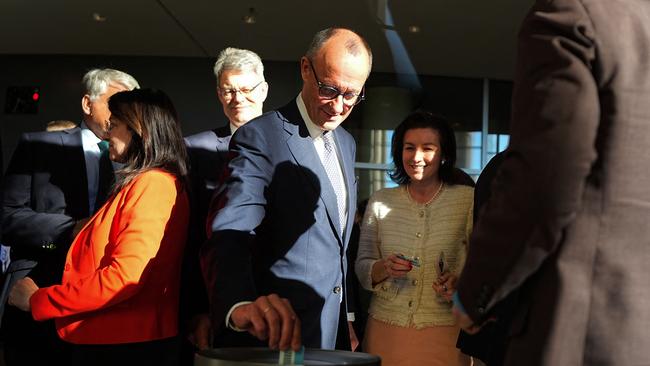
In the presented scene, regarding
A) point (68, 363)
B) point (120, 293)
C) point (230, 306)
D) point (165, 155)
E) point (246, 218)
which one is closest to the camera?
point (230, 306)

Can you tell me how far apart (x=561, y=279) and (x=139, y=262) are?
1.39 metres

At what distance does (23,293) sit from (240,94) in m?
1.28

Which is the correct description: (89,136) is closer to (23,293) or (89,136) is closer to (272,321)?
(23,293)

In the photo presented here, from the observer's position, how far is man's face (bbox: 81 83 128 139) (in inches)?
145

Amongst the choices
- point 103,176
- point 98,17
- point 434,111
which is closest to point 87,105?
point 103,176

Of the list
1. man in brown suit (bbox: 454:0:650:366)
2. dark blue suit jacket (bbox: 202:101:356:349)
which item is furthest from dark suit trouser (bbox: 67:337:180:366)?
man in brown suit (bbox: 454:0:650:366)

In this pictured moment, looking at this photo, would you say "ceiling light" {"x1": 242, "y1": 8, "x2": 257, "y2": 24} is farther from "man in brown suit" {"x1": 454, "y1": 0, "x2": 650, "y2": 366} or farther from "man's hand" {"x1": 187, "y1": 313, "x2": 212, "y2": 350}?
"man in brown suit" {"x1": 454, "y1": 0, "x2": 650, "y2": 366}

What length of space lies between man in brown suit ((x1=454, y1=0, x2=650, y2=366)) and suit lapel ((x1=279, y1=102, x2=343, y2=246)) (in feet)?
2.89

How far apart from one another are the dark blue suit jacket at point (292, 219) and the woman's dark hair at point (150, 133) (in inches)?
18.9

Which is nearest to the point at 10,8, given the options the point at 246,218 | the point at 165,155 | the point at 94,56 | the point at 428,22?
the point at 94,56

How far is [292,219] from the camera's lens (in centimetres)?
238

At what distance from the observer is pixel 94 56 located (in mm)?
10250

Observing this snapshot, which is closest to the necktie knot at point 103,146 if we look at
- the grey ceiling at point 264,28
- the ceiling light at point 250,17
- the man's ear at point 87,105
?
the man's ear at point 87,105

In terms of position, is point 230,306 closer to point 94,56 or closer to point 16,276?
point 16,276
